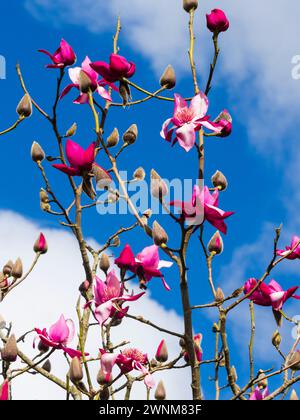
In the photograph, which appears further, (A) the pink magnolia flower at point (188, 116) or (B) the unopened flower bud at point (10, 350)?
(B) the unopened flower bud at point (10, 350)

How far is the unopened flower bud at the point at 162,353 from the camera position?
7.72 ft

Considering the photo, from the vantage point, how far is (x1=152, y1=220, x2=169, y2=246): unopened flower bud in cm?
187

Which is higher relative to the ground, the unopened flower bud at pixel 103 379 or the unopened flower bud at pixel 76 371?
the unopened flower bud at pixel 76 371

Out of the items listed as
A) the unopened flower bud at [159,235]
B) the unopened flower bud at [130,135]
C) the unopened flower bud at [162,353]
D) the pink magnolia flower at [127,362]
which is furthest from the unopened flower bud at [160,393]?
the unopened flower bud at [130,135]

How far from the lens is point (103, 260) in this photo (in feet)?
9.20

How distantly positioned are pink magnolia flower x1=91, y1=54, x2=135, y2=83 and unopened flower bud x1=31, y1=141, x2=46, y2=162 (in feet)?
2.49

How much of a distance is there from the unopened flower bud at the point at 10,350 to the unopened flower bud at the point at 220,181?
874 mm

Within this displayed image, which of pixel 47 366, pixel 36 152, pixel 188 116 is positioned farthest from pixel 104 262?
pixel 188 116

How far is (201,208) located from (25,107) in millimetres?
1428

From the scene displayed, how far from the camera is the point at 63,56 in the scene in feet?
9.34

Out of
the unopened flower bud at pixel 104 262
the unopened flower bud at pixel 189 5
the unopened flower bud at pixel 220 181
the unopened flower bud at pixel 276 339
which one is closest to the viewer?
the unopened flower bud at pixel 220 181

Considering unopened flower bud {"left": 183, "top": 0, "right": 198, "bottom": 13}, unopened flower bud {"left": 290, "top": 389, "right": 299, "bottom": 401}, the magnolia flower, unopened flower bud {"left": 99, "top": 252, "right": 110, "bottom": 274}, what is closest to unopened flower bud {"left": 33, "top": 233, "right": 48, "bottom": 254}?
unopened flower bud {"left": 99, "top": 252, "right": 110, "bottom": 274}

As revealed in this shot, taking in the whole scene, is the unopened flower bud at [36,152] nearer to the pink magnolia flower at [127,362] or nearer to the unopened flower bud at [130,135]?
the unopened flower bud at [130,135]
